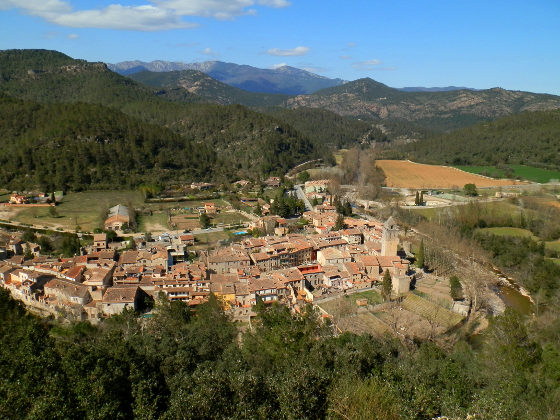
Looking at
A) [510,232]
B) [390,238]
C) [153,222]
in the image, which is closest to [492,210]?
[510,232]

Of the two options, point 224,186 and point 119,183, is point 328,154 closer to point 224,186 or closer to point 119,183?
point 224,186

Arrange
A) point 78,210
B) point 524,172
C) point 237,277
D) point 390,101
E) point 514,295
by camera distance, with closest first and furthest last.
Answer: point 237,277
point 514,295
point 78,210
point 524,172
point 390,101

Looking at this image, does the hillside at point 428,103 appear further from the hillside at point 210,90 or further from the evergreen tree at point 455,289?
the evergreen tree at point 455,289

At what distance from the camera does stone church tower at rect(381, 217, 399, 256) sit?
28.4 metres

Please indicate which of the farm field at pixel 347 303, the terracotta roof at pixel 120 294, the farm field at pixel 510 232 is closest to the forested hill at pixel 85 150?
the terracotta roof at pixel 120 294

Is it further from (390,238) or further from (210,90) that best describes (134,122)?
(210,90)

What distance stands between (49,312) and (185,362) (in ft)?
40.4

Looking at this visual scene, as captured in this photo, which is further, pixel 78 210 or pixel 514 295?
pixel 78 210

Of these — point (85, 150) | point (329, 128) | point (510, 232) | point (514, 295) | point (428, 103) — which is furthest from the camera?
point (428, 103)

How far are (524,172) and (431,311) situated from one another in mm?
50966

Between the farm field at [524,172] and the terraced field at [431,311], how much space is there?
44.0 m

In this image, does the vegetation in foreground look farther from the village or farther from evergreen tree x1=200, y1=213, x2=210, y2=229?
evergreen tree x1=200, y1=213, x2=210, y2=229

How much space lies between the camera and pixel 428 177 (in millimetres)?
62688

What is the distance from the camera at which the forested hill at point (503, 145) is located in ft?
226
